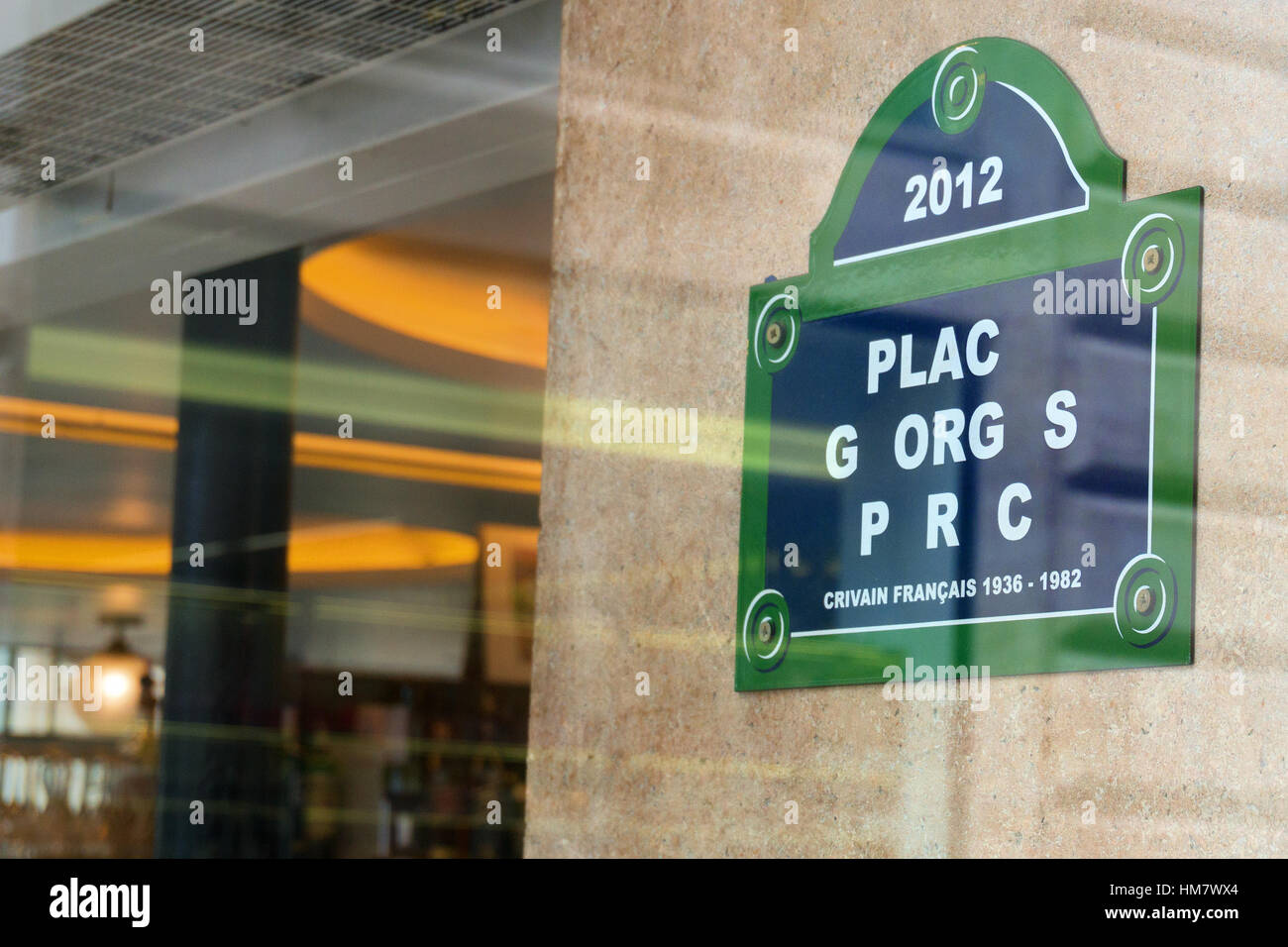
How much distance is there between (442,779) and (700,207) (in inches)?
208

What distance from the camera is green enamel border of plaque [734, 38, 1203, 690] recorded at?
180cm

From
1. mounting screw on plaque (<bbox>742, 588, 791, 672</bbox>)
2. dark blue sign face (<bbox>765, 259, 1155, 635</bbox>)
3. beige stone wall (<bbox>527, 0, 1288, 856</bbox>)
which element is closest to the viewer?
beige stone wall (<bbox>527, 0, 1288, 856</bbox>)

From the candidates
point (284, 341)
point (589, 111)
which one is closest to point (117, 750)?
point (284, 341)

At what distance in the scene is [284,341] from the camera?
224 inches

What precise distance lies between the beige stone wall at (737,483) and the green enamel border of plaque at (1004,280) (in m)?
0.02

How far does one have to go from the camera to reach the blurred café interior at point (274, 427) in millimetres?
3656

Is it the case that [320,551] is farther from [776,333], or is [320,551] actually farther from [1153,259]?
[1153,259]

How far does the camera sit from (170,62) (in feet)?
12.0

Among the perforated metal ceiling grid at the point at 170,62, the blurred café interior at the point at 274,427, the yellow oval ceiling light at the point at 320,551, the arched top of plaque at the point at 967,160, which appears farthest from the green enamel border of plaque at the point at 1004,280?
the yellow oval ceiling light at the point at 320,551

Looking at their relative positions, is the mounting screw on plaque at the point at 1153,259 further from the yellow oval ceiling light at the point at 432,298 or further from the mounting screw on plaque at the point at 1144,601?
the yellow oval ceiling light at the point at 432,298

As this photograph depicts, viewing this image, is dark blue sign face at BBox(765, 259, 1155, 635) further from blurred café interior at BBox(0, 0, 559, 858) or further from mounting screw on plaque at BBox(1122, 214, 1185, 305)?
blurred café interior at BBox(0, 0, 559, 858)

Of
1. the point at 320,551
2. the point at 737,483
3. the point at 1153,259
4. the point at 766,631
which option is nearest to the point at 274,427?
the point at 320,551

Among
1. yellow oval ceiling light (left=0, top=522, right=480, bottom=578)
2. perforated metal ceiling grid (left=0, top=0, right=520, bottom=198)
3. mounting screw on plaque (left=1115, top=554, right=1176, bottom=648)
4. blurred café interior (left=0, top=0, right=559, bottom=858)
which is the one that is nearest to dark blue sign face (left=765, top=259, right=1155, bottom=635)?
mounting screw on plaque (left=1115, top=554, right=1176, bottom=648)
